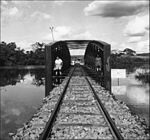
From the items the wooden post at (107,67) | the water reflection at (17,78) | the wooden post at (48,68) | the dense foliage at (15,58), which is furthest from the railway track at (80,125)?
the dense foliage at (15,58)

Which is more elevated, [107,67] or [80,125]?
[107,67]

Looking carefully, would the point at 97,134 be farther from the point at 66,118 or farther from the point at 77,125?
the point at 66,118

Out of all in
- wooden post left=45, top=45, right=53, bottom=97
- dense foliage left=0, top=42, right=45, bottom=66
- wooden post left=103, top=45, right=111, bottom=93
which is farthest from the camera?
dense foliage left=0, top=42, right=45, bottom=66

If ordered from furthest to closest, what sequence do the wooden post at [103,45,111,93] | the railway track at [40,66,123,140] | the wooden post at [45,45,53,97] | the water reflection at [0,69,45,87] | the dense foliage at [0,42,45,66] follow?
the dense foliage at [0,42,45,66] → the water reflection at [0,69,45,87] → the wooden post at [45,45,53,97] → the wooden post at [103,45,111,93] → the railway track at [40,66,123,140]

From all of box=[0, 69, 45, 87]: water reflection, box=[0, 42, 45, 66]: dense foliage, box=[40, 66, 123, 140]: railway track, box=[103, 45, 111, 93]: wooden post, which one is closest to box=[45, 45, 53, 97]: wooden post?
box=[103, 45, 111, 93]: wooden post

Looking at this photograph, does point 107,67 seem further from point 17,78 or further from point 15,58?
point 15,58

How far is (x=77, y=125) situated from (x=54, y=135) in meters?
0.82

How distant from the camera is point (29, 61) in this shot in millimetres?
85062

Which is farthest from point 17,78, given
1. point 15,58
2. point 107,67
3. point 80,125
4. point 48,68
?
point 15,58

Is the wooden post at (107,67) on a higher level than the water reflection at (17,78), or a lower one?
higher

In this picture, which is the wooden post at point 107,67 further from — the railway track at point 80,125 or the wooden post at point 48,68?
the railway track at point 80,125

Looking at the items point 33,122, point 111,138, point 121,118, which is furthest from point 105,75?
point 111,138

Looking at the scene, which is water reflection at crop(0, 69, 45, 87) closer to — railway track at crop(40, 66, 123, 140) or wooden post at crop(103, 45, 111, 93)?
wooden post at crop(103, 45, 111, 93)

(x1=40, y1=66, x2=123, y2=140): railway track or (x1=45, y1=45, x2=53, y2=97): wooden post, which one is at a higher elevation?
(x1=45, y1=45, x2=53, y2=97): wooden post
